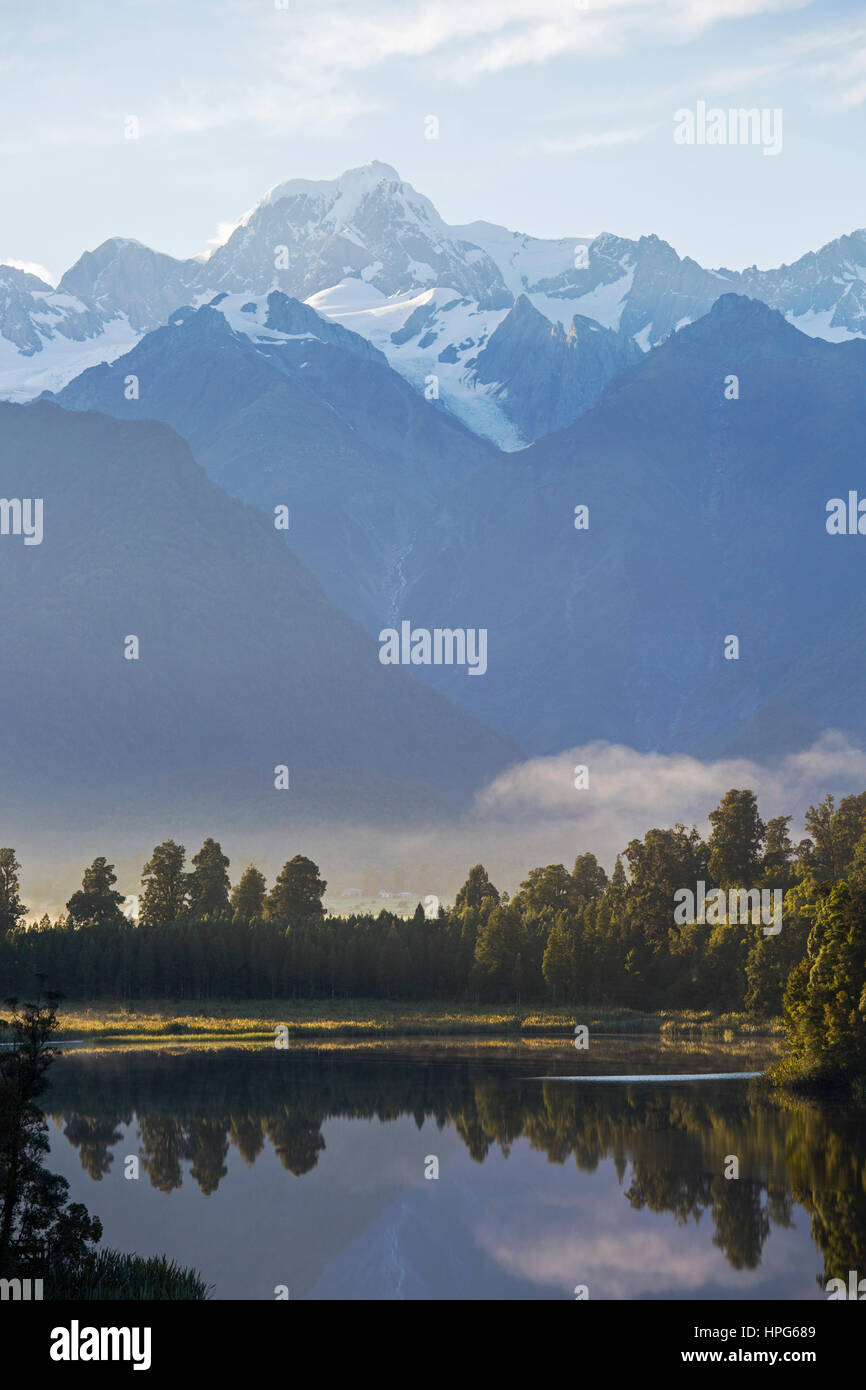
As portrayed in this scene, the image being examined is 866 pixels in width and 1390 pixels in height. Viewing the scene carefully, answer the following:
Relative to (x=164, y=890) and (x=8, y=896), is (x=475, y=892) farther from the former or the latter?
(x=8, y=896)

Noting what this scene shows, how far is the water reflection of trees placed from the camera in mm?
54500

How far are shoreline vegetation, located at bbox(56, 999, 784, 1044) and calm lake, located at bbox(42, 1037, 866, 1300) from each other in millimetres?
27571

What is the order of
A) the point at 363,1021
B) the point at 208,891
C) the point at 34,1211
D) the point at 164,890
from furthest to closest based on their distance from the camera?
1. the point at 208,891
2. the point at 164,890
3. the point at 363,1021
4. the point at 34,1211

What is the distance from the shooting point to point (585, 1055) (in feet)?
342

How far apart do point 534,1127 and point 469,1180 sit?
10.5m

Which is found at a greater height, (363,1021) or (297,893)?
(297,893)

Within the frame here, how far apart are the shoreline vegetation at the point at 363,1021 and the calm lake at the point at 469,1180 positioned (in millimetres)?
27571

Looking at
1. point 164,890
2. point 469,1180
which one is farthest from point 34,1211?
point 164,890

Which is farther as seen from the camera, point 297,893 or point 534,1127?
point 297,893

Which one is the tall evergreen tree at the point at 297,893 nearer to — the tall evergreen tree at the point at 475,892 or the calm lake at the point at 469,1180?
the tall evergreen tree at the point at 475,892

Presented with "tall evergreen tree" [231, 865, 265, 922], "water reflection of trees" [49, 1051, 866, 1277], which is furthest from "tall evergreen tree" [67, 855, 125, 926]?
"water reflection of trees" [49, 1051, 866, 1277]

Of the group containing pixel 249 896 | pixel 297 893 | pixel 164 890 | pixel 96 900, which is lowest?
pixel 96 900

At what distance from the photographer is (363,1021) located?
5261 inches
